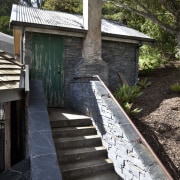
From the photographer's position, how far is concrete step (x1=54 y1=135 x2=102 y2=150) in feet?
16.4

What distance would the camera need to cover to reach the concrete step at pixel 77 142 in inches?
197

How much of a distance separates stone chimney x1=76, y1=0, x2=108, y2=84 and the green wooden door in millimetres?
716

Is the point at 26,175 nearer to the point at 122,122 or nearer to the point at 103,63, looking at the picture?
the point at 122,122

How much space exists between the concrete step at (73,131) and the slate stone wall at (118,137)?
0.19 m

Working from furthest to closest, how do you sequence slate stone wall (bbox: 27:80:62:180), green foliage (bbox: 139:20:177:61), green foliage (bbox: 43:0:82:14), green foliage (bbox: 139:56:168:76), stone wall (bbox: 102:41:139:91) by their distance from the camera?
1. green foliage (bbox: 43:0:82:14)
2. green foliage (bbox: 139:20:177:61)
3. green foliage (bbox: 139:56:168:76)
4. stone wall (bbox: 102:41:139:91)
5. slate stone wall (bbox: 27:80:62:180)

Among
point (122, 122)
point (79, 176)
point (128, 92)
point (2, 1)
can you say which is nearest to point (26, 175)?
point (79, 176)

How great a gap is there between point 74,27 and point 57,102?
2.61 meters

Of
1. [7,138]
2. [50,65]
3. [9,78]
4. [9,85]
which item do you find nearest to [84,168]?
[9,85]

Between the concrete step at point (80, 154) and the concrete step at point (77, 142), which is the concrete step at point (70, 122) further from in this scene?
the concrete step at point (80, 154)

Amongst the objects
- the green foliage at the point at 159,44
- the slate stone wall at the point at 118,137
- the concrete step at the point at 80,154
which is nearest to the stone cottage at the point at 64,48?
the slate stone wall at the point at 118,137

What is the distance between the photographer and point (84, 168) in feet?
14.8

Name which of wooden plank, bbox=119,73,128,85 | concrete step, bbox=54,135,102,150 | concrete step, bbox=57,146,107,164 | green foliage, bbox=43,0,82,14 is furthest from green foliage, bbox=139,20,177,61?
concrete step, bbox=57,146,107,164

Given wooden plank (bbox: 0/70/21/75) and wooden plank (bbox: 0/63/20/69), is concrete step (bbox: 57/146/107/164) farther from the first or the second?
wooden plank (bbox: 0/63/20/69)

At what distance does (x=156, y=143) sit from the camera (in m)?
4.78
